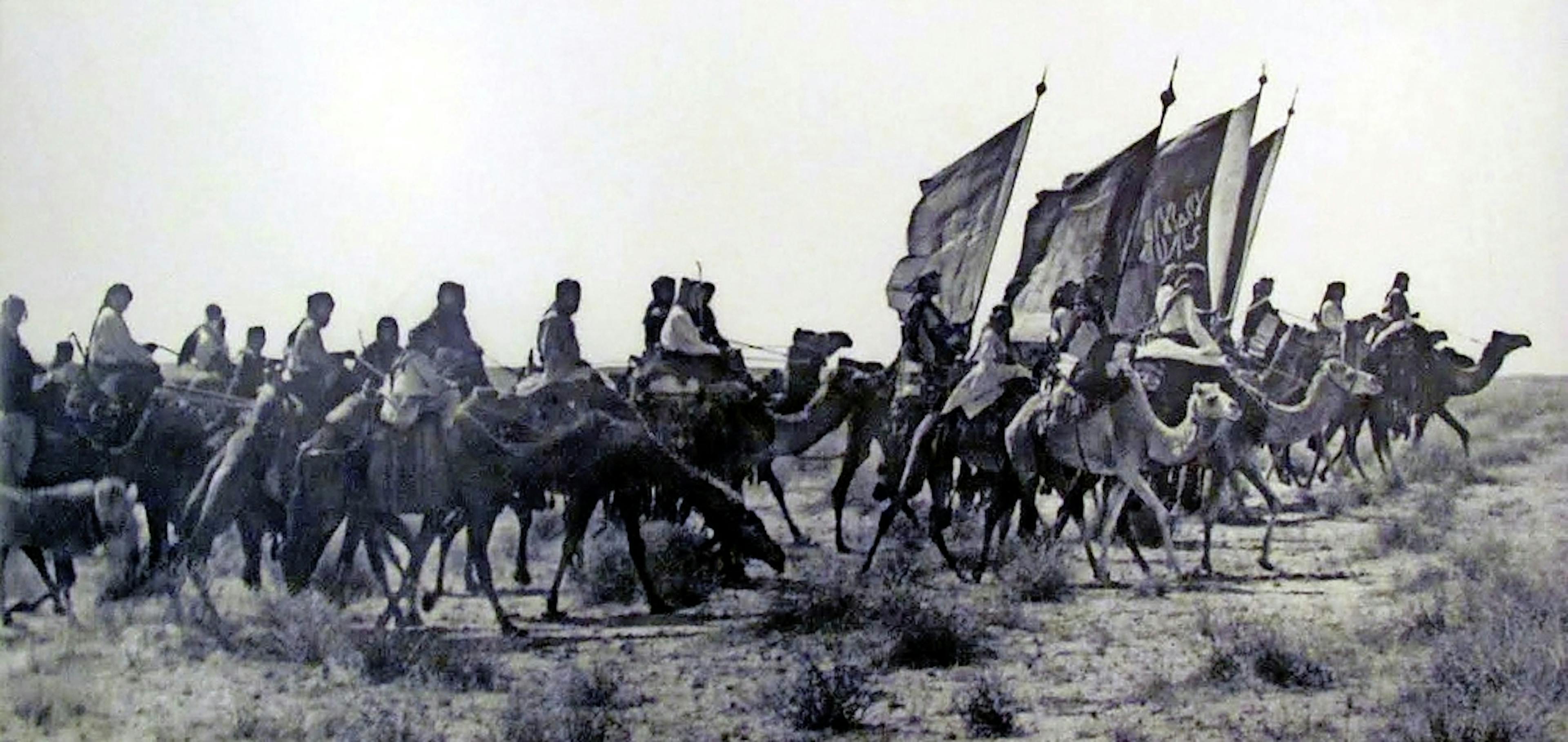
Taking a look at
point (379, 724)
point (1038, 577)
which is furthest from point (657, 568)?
point (1038, 577)

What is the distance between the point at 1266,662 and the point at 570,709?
10.5ft

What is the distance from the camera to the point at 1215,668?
7.78 meters

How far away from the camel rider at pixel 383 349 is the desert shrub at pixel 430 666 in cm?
131

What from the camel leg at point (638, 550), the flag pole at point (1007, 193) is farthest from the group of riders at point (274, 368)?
the flag pole at point (1007, 193)

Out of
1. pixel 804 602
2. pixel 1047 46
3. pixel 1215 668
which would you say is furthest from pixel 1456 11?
pixel 804 602

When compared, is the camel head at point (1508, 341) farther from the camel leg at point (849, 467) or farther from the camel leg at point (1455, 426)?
the camel leg at point (849, 467)

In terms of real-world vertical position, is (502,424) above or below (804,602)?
above

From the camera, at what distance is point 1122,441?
8555mm

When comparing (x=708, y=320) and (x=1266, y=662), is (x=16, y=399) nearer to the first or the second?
(x=708, y=320)

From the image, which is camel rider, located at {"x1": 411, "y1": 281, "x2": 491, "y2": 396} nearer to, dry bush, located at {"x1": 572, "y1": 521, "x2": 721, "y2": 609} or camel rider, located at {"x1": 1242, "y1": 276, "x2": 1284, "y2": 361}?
dry bush, located at {"x1": 572, "y1": 521, "x2": 721, "y2": 609}

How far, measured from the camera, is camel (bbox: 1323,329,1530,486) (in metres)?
8.77

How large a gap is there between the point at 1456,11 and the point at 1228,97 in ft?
4.05

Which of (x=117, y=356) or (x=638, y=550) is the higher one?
(x=117, y=356)

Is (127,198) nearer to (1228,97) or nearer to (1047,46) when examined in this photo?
(1047,46)
